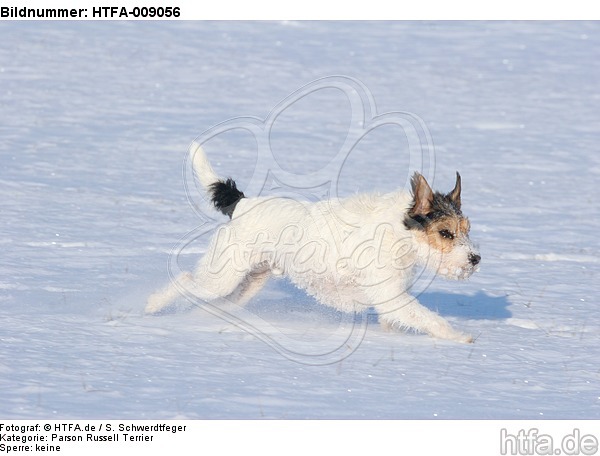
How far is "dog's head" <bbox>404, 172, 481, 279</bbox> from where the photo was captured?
6562 mm

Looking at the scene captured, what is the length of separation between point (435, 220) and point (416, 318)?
0.69 m

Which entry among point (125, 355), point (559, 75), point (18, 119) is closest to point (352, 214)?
point (125, 355)

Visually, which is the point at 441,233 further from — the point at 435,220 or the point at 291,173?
the point at 291,173

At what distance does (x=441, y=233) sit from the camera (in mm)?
6594

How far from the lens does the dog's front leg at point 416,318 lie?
6.54 meters
